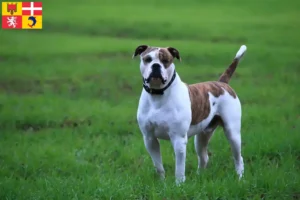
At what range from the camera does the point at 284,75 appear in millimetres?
16500

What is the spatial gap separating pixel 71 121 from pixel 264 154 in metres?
4.42

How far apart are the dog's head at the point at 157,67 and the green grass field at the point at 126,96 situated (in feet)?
3.88

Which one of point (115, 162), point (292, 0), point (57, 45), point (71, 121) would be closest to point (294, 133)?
point (115, 162)

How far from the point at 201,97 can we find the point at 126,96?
7.00m

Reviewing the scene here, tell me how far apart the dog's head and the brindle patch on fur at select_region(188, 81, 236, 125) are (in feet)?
1.78

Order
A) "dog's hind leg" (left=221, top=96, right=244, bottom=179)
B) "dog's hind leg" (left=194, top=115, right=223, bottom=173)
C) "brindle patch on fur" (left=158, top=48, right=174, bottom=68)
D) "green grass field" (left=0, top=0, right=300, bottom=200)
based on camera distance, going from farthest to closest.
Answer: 1. "dog's hind leg" (left=194, top=115, right=223, bottom=173)
2. "dog's hind leg" (left=221, top=96, right=244, bottom=179)
3. "green grass field" (left=0, top=0, right=300, bottom=200)
4. "brindle patch on fur" (left=158, top=48, right=174, bottom=68)

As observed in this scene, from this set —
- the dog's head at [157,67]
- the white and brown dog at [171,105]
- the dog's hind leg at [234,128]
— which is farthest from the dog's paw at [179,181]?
the dog's head at [157,67]

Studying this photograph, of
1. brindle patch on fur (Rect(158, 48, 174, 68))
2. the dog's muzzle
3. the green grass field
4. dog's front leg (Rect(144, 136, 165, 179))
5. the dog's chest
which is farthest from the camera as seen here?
dog's front leg (Rect(144, 136, 165, 179))

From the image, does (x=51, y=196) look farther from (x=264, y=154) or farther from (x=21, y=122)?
(x=21, y=122)

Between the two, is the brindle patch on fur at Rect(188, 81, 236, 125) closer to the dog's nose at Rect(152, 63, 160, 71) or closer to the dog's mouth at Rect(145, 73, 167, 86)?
the dog's mouth at Rect(145, 73, 167, 86)

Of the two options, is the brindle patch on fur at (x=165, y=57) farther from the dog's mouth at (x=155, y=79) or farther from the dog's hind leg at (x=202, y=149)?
the dog's hind leg at (x=202, y=149)

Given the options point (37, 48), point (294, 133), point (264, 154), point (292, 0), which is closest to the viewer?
point (264, 154)

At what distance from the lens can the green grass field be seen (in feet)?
23.6

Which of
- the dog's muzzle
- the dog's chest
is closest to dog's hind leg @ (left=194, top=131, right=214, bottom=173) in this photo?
the dog's chest
